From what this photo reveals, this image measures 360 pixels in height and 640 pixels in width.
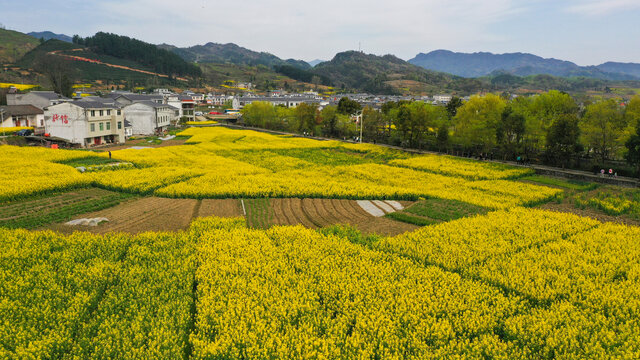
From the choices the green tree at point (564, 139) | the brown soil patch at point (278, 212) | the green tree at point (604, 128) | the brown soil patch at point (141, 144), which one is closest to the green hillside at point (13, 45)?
the brown soil patch at point (141, 144)

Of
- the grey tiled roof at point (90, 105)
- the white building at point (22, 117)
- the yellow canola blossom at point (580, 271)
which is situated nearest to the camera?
the yellow canola blossom at point (580, 271)

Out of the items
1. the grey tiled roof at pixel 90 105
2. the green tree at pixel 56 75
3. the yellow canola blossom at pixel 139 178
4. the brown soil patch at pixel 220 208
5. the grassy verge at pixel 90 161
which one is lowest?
the brown soil patch at pixel 220 208

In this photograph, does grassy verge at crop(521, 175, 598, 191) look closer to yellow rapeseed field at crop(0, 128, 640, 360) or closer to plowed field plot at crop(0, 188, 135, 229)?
yellow rapeseed field at crop(0, 128, 640, 360)

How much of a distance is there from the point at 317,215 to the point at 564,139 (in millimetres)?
32672

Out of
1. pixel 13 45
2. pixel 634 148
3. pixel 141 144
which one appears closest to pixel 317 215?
pixel 634 148

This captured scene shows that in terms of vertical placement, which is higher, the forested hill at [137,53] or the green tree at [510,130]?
the forested hill at [137,53]

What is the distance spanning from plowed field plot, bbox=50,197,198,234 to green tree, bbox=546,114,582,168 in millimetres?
40652

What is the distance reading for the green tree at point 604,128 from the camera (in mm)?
39031

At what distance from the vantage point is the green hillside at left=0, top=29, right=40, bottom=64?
5724 inches

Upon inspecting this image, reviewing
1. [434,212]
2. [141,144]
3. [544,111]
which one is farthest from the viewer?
[141,144]

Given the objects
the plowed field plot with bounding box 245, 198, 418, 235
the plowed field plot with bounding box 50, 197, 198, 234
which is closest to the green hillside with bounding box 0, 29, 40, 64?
the plowed field plot with bounding box 50, 197, 198, 234

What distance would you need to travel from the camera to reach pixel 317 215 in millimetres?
26516

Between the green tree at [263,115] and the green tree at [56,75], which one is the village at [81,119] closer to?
the green tree at [263,115]

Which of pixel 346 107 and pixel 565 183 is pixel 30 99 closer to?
pixel 346 107
